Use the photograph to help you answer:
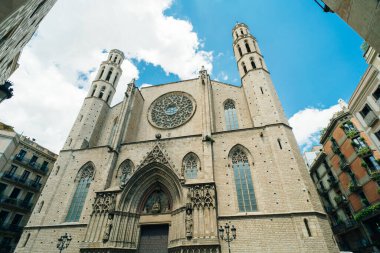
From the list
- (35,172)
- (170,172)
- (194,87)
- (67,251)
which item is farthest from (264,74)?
(35,172)

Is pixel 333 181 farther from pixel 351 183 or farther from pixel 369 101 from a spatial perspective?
pixel 369 101

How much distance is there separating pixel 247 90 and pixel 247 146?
19.0 ft

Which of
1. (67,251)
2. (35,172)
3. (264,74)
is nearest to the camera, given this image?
(67,251)

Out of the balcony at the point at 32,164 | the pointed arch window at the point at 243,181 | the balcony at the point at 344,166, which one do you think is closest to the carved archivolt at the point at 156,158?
the pointed arch window at the point at 243,181

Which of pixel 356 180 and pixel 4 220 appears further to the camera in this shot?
pixel 4 220

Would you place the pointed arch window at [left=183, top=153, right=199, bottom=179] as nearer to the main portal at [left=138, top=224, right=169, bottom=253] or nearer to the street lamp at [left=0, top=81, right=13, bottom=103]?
the main portal at [left=138, top=224, right=169, bottom=253]

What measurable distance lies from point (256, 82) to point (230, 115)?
3.49 meters

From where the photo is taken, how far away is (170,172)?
514 inches

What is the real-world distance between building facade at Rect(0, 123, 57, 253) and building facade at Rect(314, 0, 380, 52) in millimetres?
22955

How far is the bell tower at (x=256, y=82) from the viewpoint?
578 inches

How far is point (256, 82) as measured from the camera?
54.9ft

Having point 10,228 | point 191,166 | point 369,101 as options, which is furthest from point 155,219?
point 10,228

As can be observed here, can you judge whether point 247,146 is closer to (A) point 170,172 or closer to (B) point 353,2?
(A) point 170,172

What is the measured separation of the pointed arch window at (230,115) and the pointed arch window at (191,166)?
4.34 m
